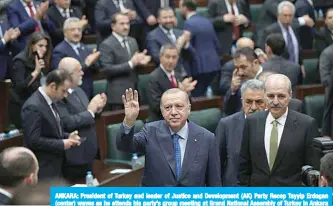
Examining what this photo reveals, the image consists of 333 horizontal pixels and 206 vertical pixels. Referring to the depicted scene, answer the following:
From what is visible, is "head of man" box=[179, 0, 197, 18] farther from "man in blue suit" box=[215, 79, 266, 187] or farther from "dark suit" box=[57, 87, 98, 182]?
"man in blue suit" box=[215, 79, 266, 187]

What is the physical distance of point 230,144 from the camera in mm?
5578

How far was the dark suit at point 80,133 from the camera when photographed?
661cm

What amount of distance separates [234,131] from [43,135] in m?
1.59

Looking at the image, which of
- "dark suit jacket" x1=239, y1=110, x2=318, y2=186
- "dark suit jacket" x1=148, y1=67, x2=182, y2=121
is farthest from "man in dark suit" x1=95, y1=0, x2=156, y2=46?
"dark suit jacket" x1=239, y1=110, x2=318, y2=186

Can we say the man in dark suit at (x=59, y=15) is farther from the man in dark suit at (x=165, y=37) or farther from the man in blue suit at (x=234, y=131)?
the man in blue suit at (x=234, y=131)

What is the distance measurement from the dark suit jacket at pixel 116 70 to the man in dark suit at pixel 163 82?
24.2 inches

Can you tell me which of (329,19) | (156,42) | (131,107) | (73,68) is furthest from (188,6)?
(131,107)

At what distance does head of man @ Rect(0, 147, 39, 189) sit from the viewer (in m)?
3.99

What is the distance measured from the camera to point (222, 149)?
18.4 feet

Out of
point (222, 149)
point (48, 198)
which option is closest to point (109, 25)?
point (222, 149)

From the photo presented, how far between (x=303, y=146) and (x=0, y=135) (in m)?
2.69

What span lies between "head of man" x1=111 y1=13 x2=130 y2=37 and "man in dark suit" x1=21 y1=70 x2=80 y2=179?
6.83 feet

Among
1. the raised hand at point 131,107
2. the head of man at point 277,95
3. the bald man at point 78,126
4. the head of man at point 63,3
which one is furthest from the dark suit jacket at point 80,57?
the raised hand at point 131,107

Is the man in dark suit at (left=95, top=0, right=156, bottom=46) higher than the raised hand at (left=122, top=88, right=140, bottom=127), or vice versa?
the man in dark suit at (left=95, top=0, right=156, bottom=46)
